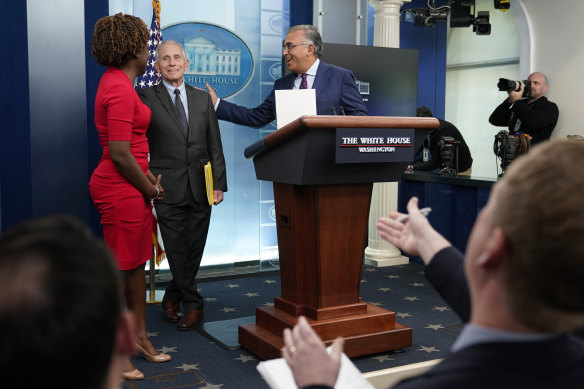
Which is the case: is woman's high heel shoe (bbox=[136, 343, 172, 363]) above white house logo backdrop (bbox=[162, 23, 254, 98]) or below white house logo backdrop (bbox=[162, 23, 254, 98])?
below

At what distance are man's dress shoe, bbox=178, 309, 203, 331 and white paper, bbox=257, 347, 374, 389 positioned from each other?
2359mm

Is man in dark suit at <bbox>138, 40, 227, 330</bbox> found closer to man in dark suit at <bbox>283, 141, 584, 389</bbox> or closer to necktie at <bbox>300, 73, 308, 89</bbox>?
necktie at <bbox>300, 73, 308, 89</bbox>

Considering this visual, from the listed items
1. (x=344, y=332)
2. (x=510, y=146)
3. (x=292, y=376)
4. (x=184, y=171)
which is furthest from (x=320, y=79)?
(x=292, y=376)

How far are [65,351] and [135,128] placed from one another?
234 centimetres

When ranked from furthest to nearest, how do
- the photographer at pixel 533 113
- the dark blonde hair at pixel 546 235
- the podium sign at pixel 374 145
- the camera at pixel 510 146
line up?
the photographer at pixel 533 113
the camera at pixel 510 146
the podium sign at pixel 374 145
the dark blonde hair at pixel 546 235

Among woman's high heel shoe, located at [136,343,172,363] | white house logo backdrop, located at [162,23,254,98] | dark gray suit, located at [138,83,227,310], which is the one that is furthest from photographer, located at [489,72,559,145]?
woman's high heel shoe, located at [136,343,172,363]

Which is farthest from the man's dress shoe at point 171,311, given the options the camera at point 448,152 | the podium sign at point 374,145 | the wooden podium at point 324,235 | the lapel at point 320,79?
the camera at point 448,152

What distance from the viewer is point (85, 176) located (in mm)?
3715

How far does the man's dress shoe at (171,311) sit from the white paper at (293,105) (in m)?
1.41

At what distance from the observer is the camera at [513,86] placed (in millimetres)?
5598

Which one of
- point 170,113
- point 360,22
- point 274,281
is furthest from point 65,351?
point 360,22

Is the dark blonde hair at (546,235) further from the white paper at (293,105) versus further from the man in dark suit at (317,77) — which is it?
the man in dark suit at (317,77)

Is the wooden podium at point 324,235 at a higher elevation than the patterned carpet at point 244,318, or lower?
higher

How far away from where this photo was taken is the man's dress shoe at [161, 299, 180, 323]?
371 cm
